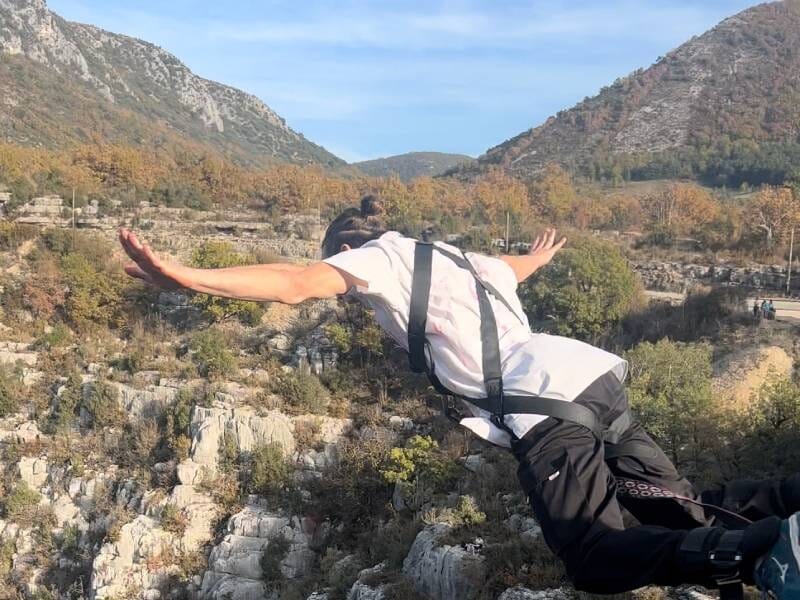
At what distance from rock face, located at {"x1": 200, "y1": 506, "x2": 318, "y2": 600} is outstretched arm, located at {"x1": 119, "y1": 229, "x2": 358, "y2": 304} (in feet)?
26.4

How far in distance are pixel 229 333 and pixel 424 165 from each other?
10855cm

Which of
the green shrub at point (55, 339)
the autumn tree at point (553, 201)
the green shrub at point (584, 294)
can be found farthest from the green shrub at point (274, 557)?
the autumn tree at point (553, 201)

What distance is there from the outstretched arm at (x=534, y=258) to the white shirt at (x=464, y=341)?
1.89 feet

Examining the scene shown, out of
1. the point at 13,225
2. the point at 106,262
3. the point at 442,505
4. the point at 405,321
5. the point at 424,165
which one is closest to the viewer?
the point at 405,321

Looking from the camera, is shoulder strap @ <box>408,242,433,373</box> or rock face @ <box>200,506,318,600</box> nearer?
shoulder strap @ <box>408,242,433,373</box>

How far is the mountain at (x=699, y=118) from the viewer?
4878cm

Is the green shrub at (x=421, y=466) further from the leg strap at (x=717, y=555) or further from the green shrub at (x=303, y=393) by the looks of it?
the leg strap at (x=717, y=555)

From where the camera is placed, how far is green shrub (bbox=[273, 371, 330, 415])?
462 inches

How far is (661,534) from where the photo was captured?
5.74 ft

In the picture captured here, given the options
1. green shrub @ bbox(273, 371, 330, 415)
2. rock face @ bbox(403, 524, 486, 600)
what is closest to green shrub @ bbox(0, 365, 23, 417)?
green shrub @ bbox(273, 371, 330, 415)

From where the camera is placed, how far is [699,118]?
57.3 m

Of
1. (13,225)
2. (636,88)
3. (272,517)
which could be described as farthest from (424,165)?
(272,517)

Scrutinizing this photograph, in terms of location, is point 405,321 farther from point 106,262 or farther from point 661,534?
point 106,262

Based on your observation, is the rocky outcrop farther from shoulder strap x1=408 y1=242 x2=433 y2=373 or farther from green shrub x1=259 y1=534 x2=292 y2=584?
green shrub x1=259 y1=534 x2=292 y2=584
